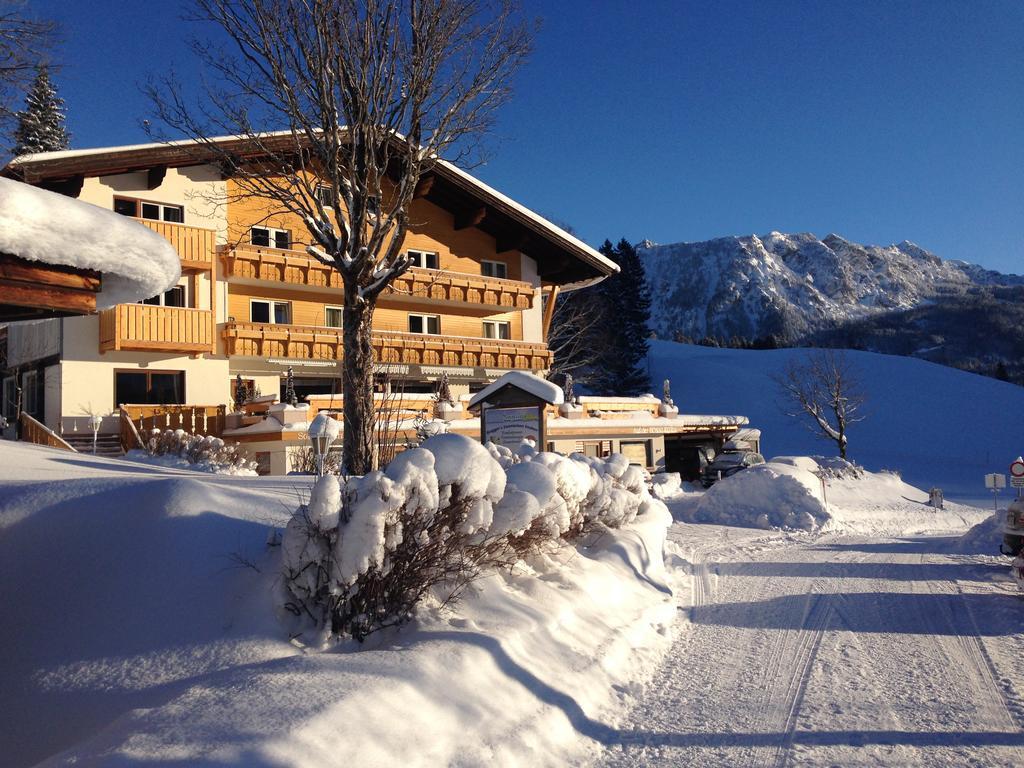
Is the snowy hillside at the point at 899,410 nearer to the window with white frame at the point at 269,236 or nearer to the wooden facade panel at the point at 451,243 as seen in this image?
the wooden facade panel at the point at 451,243

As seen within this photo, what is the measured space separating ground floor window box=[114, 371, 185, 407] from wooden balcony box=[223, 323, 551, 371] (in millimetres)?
1845

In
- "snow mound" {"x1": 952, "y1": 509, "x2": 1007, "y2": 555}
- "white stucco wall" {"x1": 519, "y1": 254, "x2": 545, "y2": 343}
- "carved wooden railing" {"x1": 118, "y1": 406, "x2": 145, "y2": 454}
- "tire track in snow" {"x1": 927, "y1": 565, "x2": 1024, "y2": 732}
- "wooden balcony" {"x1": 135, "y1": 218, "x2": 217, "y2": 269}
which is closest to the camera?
"tire track in snow" {"x1": 927, "y1": 565, "x2": 1024, "y2": 732}

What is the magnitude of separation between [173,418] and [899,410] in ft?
167

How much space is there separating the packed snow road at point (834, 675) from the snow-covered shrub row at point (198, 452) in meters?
10.7

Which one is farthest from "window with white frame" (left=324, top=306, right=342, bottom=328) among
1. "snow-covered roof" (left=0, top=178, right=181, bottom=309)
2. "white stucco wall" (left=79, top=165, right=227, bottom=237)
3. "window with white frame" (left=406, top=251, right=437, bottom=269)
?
"snow-covered roof" (left=0, top=178, right=181, bottom=309)

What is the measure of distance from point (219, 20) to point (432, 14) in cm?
297

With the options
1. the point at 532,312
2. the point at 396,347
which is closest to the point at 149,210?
the point at 396,347

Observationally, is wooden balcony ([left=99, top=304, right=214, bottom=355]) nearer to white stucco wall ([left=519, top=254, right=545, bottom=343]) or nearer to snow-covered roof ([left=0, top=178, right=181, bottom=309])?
white stucco wall ([left=519, top=254, right=545, bottom=343])

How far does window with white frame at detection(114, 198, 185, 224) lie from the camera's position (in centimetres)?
2431

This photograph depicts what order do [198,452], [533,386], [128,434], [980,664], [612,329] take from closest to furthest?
[980,664], [533,386], [198,452], [128,434], [612,329]

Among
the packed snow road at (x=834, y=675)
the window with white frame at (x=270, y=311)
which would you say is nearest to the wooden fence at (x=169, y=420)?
the window with white frame at (x=270, y=311)

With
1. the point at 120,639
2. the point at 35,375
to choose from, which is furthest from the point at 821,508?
the point at 35,375

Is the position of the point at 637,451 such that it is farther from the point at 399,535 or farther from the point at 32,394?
the point at 399,535

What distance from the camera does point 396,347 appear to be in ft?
91.0
